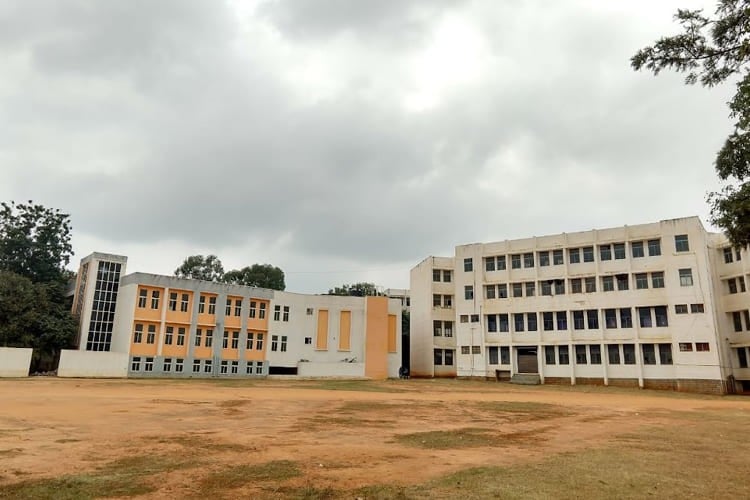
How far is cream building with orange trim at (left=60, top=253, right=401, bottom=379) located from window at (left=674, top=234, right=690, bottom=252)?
26.5 meters

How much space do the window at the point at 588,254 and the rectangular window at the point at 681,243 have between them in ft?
22.0

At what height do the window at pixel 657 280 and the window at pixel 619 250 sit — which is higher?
the window at pixel 619 250

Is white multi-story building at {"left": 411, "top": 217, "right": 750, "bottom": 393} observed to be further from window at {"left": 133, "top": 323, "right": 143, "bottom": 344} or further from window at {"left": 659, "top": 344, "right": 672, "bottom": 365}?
window at {"left": 133, "top": 323, "right": 143, "bottom": 344}

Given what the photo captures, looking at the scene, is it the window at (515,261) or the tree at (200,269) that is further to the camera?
the tree at (200,269)

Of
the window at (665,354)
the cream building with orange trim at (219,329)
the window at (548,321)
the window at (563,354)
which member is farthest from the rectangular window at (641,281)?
the cream building with orange trim at (219,329)

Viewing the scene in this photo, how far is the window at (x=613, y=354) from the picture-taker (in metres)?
44.5

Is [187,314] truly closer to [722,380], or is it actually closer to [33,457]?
[33,457]

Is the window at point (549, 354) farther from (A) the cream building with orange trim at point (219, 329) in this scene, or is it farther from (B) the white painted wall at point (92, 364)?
(B) the white painted wall at point (92, 364)

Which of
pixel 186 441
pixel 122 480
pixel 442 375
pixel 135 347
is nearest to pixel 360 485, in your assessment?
pixel 122 480

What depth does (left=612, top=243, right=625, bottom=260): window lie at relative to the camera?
4575 centimetres

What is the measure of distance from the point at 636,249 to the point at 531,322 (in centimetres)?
1137

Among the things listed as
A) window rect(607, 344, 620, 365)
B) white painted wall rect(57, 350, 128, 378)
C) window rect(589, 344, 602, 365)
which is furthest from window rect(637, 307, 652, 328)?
white painted wall rect(57, 350, 128, 378)

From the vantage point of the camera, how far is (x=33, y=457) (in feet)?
30.6

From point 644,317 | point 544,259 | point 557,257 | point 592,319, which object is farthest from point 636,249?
point 544,259
